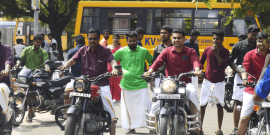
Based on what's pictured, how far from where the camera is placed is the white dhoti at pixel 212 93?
632 cm

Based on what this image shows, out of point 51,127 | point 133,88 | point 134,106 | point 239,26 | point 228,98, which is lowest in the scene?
point 51,127

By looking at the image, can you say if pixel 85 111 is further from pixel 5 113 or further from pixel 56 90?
pixel 56 90

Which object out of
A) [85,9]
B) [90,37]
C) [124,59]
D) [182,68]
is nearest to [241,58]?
[182,68]

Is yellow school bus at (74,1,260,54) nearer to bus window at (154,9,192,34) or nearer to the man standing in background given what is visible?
bus window at (154,9,192,34)

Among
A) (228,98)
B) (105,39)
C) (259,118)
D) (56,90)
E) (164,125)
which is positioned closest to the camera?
(164,125)

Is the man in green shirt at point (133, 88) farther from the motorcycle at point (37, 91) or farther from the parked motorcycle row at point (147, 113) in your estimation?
the motorcycle at point (37, 91)

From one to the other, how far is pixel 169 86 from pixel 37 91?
3.70m

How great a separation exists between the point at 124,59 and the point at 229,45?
9.60 metres

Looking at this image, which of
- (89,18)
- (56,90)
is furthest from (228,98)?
(89,18)

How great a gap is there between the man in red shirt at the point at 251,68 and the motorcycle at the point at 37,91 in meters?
3.70

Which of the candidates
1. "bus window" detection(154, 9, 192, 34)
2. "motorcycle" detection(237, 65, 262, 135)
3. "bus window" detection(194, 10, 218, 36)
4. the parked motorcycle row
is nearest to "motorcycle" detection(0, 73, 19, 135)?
the parked motorcycle row

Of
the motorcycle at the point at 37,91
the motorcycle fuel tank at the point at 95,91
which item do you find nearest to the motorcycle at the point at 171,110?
the motorcycle fuel tank at the point at 95,91

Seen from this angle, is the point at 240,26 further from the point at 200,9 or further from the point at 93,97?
the point at 93,97

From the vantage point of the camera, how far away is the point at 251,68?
203 inches
